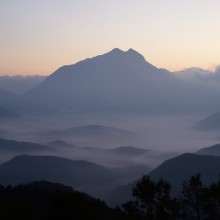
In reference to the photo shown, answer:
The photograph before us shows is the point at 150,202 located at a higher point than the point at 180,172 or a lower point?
lower

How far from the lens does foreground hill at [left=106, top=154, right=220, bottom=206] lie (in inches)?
6678

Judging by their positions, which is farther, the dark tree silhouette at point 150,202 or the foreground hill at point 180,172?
the foreground hill at point 180,172

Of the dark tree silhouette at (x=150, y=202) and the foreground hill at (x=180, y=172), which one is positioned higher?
the foreground hill at (x=180, y=172)

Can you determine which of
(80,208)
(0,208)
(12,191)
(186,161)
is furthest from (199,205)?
(186,161)

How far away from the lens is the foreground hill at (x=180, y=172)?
170 meters

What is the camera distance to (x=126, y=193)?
17562 cm

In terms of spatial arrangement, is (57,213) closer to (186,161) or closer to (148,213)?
(148,213)

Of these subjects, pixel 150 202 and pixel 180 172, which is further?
pixel 180 172

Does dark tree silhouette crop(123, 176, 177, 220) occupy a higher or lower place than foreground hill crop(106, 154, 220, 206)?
lower

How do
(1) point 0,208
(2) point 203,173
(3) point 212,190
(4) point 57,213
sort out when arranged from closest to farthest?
(3) point 212,190, (4) point 57,213, (1) point 0,208, (2) point 203,173

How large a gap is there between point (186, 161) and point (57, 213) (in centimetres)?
16145

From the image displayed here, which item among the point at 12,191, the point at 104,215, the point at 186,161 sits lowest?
the point at 104,215

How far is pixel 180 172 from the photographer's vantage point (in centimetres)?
18475

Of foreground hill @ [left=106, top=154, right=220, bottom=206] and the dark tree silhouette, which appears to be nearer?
the dark tree silhouette
